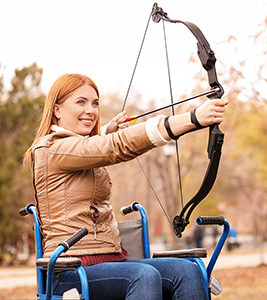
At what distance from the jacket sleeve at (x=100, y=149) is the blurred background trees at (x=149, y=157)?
5187mm

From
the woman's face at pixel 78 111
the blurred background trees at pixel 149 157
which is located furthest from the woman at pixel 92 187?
the blurred background trees at pixel 149 157

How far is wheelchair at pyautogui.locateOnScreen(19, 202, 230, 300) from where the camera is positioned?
5.75ft

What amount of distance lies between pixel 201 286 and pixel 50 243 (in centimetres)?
73

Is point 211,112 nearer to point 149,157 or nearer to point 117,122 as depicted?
point 117,122

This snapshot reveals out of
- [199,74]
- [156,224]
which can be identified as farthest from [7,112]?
[156,224]

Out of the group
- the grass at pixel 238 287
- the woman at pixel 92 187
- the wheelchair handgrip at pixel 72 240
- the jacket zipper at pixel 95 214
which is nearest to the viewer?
the wheelchair handgrip at pixel 72 240

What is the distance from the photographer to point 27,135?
14383mm

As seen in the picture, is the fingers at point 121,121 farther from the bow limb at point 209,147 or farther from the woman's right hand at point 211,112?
the woman's right hand at point 211,112

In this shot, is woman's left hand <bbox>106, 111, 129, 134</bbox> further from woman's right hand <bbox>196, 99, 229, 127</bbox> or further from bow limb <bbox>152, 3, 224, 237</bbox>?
woman's right hand <bbox>196, 99, 229, 127</bbox>

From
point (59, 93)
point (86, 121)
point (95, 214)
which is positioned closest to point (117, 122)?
point (86, 121)

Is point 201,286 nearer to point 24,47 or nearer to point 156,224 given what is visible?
point 24,47

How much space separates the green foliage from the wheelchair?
1155 cm

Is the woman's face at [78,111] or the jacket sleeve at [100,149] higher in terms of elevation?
the woman's face at [78,111]

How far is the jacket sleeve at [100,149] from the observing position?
6.12 ft
